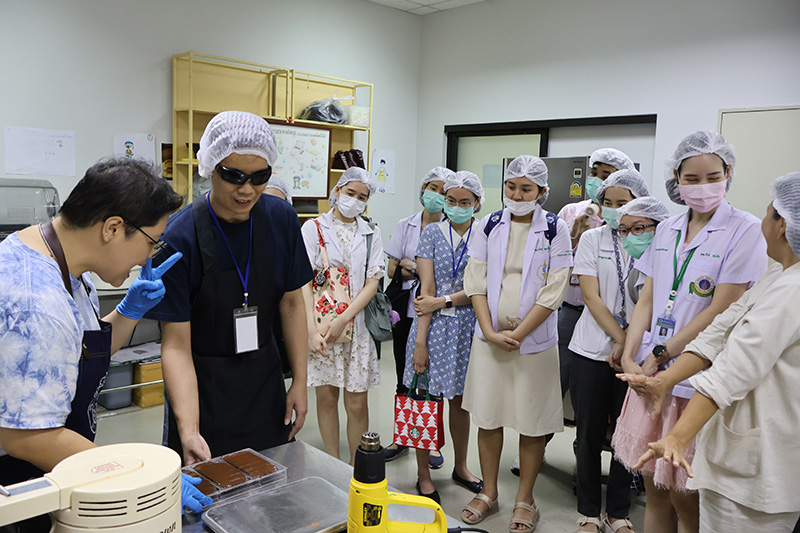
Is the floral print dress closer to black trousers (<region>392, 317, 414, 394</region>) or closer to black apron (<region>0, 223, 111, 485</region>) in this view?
black trousers (<region>392, 317, 414, 394</region>)

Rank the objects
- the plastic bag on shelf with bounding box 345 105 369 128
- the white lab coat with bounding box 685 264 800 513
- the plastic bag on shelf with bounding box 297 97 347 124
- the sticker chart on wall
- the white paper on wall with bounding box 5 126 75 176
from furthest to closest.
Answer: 1. the plastic bag on shelf with bounding box 345 105 369 128
2. the plastic bag on shelf with bounding box 297 97 347 124
3. the sticker chart on wall
4. the white paper on wall with bounding box 5 126 75 176
5. the white lab coat with bounding box 685 264 800 513

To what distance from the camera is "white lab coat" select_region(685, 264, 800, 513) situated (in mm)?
1435

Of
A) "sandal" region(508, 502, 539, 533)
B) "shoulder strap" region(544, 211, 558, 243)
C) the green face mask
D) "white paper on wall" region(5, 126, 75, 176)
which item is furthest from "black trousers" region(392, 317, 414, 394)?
"white paper on wall" region(5, 126, 75, 176)

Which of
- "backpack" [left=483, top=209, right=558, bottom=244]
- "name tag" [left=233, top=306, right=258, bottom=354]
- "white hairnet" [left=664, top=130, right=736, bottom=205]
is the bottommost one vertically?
"name tag" [left=233, top=306, right=258, bottom=354]

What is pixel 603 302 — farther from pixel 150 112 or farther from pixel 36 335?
pixel 150 112

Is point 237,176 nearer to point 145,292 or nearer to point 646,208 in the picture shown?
point 145,292

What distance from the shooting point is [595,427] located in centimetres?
260

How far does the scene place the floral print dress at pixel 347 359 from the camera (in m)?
2.91

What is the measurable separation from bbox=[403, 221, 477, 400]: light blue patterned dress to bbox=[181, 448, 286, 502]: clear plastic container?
1.55 m

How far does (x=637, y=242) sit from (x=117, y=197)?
204 cm

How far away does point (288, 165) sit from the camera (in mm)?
5004

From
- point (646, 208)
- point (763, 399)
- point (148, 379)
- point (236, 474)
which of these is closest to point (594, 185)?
point (646, 208)

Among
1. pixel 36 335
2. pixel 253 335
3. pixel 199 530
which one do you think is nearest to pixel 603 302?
pixel 253 335

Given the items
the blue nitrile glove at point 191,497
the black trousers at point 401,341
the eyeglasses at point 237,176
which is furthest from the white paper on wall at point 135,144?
the blue nitrile glove at point 191,497
